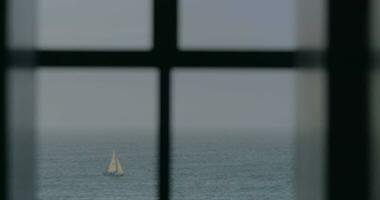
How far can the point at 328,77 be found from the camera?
7.91 feet

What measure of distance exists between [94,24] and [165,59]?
403 millimetres

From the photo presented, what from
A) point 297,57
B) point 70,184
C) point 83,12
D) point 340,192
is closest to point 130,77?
point 83,12

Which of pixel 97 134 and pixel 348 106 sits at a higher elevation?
pixel 348 106

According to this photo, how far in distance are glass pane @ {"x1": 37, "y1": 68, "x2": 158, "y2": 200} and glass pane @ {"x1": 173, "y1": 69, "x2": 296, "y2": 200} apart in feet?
0.53

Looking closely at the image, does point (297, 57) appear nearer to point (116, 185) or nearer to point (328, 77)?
point (328, 77)

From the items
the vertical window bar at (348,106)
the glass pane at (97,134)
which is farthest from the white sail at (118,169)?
the vertical window bar at (348,106)

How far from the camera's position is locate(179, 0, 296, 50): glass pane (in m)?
2.55

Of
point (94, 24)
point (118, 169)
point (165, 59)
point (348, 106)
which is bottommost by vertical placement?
point (118, 169)

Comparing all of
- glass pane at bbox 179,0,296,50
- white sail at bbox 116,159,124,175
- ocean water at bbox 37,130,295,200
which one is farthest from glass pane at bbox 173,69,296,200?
white sail at bbox 116,159,124,175

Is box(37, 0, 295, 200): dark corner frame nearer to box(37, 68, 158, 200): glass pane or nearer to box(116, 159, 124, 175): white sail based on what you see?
box(37, 68, 158, 200): glass pane

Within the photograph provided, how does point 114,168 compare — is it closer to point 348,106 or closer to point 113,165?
point 113,165

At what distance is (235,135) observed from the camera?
2695mm

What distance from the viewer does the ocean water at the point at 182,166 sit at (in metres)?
2.58

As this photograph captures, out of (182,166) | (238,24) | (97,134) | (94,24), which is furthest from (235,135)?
(94,24)
